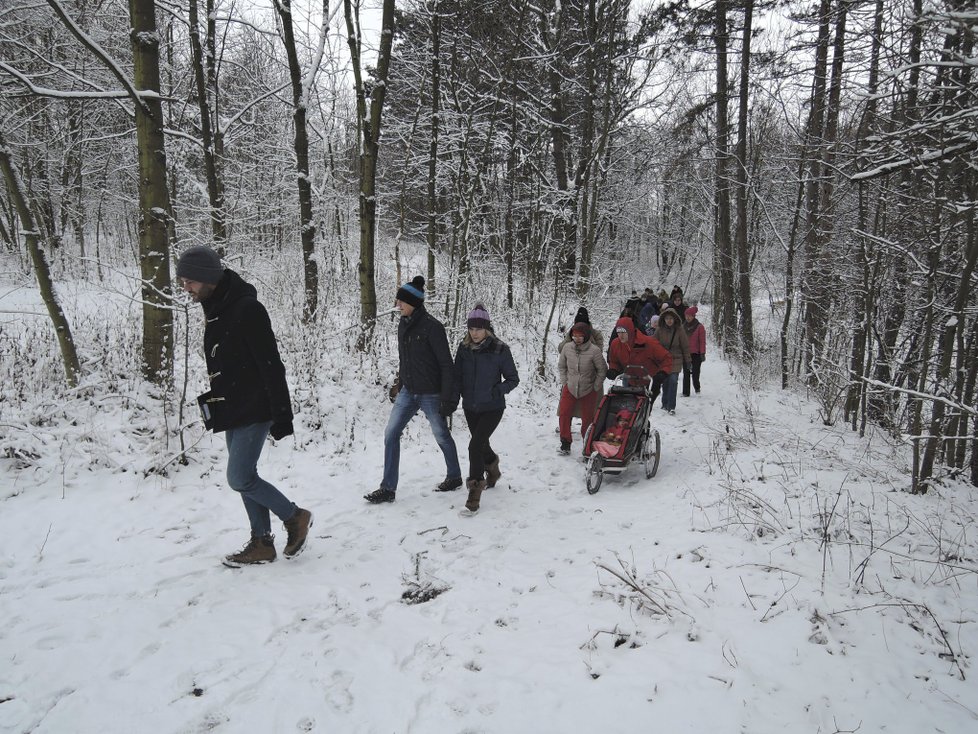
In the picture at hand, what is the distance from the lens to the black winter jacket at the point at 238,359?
371 cm

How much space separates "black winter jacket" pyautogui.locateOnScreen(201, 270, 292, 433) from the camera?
3.71 meters

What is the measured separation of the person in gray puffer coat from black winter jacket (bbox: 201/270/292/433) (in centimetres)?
457

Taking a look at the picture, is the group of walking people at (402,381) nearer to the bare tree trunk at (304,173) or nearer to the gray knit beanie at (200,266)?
the gray knit beanie at (200,266)

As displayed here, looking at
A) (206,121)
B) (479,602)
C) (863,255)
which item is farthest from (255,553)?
(863,255)

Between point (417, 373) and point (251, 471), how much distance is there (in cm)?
195

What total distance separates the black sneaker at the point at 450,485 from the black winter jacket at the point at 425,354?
119 centimetres

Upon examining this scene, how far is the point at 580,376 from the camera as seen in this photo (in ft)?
24.6

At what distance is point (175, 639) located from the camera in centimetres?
322

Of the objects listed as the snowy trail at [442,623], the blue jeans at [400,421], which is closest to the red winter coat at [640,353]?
the snowy trail at [442,623]

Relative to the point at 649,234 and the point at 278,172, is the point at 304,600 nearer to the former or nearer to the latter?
the point at 278,172

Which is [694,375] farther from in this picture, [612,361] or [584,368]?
[584,368]

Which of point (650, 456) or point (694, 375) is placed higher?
point (694, 375)

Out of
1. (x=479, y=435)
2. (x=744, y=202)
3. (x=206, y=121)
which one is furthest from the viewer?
(x=744, y=202)

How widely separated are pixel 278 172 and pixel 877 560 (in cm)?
2179
